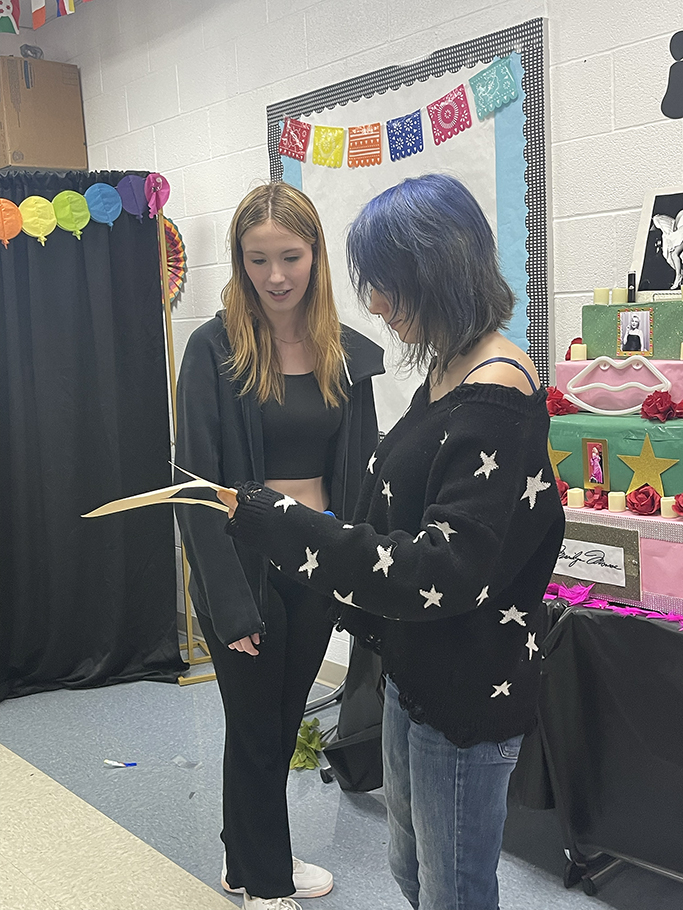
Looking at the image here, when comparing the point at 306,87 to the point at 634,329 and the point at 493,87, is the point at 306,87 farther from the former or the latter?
the point at 634,329

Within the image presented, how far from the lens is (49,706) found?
3186mm

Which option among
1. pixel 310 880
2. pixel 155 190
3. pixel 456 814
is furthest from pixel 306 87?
pixel 456 814

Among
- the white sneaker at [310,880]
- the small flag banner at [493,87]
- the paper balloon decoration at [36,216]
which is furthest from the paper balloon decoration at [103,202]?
the white sneaker at [310,880]

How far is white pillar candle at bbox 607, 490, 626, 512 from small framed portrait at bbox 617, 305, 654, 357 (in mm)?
293

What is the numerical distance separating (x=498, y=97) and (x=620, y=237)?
51cm

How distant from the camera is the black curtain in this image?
3.25 metres

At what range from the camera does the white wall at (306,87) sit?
221 centimetres

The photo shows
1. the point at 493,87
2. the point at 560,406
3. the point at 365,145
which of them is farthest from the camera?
the point at 365,145

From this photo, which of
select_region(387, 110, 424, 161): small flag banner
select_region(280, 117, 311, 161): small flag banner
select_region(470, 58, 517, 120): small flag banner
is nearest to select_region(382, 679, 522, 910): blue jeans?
select_region(470, 58, 517, 120): small flag banner

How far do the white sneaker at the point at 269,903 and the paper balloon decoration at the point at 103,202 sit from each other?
2276mm

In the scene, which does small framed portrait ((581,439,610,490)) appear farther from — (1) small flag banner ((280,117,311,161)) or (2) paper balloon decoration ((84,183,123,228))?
(2) paper balloon decoration ((84,183,123,228))

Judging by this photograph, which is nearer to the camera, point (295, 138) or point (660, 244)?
point (660, 244)

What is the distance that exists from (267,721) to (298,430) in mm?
577

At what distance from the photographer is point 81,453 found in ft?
10.9
